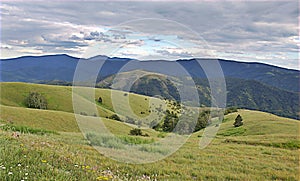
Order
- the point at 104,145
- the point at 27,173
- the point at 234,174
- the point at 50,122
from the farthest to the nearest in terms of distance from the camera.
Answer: the point at 50,122 → the point at 104,145 → the point at 234,174 → the point at 27,173

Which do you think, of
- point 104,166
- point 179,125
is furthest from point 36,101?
point 104,166

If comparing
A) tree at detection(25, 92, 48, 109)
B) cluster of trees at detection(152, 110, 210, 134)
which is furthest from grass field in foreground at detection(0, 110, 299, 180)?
tree at detection(25, 92, 48, 109)

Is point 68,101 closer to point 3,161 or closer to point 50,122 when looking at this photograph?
→ point 50,122

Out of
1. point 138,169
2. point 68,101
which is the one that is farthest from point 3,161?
point 68,101

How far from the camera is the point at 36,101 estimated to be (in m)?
98.4

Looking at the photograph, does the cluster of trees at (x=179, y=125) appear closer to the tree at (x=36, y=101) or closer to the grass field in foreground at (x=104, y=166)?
the grass field in foreground at (x=104, y=166)

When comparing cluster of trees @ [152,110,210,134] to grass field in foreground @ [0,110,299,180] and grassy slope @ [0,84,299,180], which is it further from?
grass field in foreground @ [0,110,299,180]

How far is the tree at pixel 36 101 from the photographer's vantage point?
319ft

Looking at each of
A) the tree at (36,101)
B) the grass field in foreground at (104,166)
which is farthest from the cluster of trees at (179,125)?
the tree at (36,101)

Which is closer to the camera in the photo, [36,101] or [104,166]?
[104,166]

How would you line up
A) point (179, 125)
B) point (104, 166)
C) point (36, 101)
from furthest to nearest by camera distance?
point (36, 101), point (179, 125), point (104, 166)

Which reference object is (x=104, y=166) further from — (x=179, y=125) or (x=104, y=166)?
(x=179, y=125)

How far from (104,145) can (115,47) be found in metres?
5.36

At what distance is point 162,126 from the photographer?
6500 cm
